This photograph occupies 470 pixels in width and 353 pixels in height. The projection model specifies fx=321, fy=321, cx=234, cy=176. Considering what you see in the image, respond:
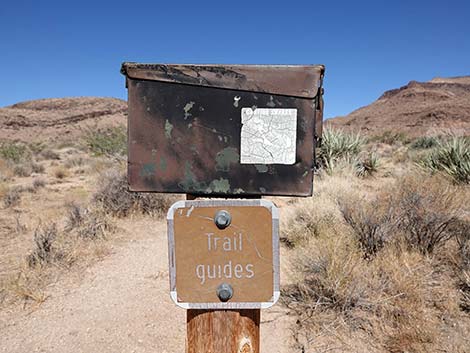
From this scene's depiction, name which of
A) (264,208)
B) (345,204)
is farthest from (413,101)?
(264,208)

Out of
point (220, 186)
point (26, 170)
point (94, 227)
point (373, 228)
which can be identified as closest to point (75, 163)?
point (26, 170)

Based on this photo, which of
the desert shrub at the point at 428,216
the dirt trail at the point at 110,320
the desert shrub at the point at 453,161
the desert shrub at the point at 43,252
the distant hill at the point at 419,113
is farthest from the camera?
the distant hill at the point at 419,113

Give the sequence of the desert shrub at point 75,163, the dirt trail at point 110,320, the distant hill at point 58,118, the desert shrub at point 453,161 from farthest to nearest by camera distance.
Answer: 1. the distant hill at point 58,118
2. the desert shrub at point 75,163
3. the desert shrub at point 453,161
4. the dirt trail at point 110,320

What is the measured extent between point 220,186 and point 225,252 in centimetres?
21

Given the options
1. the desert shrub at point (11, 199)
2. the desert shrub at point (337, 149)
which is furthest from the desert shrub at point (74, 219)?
the desert shrub at point (337, 149)

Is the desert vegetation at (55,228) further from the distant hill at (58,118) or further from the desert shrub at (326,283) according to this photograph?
the distant hill at (58,118)

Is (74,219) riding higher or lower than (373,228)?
lower

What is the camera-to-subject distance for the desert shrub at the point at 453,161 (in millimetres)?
5453

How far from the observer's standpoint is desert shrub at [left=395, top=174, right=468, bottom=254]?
10.0 feet

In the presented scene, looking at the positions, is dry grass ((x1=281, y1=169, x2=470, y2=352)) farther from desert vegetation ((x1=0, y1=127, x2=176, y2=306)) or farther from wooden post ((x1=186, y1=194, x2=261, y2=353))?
desert vegetation ((x1=0, y1=127, x2=176, y2=306))

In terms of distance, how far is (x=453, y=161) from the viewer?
607cm

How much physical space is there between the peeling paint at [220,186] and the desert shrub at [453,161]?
5764mm

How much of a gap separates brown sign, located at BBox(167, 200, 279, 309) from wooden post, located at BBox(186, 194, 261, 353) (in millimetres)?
106

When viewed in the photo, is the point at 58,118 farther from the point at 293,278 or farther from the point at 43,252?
the point at 293,278
